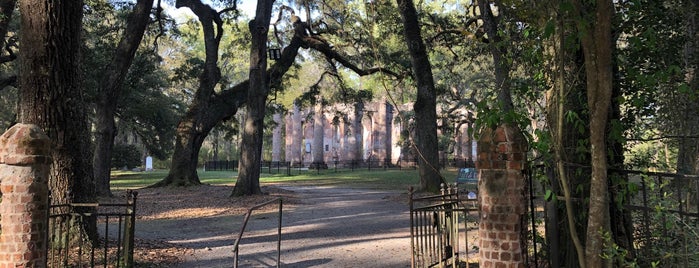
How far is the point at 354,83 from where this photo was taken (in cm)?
4547

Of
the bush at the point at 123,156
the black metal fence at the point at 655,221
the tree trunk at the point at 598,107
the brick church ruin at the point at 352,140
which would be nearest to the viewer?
the tree trunk at the point at 598,107

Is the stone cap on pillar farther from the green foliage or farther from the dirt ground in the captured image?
the green foliage

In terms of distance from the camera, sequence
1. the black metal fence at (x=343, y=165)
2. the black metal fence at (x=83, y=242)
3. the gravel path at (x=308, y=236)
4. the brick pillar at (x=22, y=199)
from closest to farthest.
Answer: the brick pillar at (x=22, y=199) → the black metal fence at (x=83, y=242) → the gravel path at (x=308, y=236) → the black metal fence at (x=343, y=165)

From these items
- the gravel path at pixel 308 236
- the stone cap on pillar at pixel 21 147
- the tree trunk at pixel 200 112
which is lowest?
the gravel path at pixel 308 236

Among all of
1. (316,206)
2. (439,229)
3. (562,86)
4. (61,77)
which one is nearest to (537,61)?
(562,86)

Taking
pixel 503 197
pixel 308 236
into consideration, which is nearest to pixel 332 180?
pixel 308 236

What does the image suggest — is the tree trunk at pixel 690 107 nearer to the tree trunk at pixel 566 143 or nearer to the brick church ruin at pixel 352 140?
the tree trunk at pixel 566 143

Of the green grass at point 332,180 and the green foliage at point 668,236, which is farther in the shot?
the green grass at point 332,180

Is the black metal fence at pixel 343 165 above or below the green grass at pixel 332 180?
above

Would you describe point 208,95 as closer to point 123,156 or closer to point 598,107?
point 123,156

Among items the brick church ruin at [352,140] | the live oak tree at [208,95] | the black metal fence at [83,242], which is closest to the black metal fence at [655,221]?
the black metal fence at [83,242]

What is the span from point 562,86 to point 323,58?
21.2m

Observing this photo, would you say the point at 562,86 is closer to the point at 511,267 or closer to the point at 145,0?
the point at 511,267

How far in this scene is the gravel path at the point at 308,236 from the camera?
306 inches
